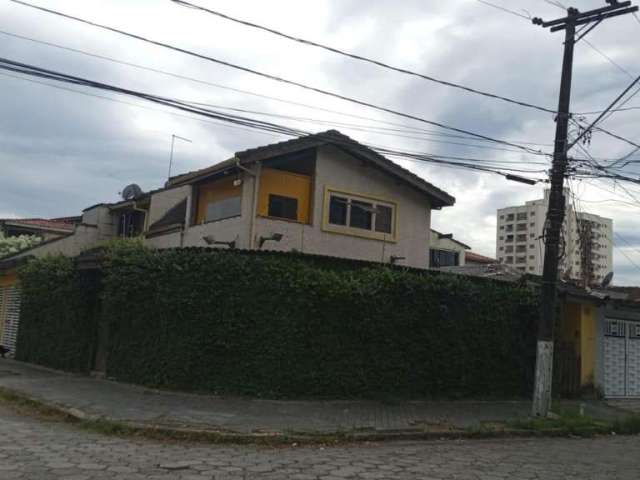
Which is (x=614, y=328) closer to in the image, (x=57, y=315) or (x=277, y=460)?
(x=277, y=460)

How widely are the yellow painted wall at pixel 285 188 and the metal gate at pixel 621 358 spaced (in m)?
9.37

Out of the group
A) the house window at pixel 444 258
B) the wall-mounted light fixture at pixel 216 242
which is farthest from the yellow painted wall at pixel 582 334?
the house window at pixel 444 258

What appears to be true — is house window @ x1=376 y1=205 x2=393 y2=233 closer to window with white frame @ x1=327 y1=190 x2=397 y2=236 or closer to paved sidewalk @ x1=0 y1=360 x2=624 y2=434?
window with white frame @ x1=327 y1=190 x2=397 y2=236

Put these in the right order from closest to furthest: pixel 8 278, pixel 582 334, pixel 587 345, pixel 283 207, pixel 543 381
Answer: pixel 543 381 < pixel 582 334 < pixel 587 345 < pixel 283 207 < pixel 8 278

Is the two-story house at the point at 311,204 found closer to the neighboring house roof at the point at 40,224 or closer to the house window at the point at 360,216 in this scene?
the house window at the point at 360,216

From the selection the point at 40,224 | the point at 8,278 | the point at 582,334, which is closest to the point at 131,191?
the point at 8,278

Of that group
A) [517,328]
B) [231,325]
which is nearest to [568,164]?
[517,328]

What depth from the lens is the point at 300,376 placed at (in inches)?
491

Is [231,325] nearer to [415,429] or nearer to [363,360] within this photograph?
[363,360]

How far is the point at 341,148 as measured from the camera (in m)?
18.6

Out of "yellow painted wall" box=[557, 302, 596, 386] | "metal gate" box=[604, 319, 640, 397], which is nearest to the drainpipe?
"yellow painted wall" box=[557, 302, 596, 386]

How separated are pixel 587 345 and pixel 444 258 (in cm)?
1267

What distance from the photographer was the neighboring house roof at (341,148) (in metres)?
16.8

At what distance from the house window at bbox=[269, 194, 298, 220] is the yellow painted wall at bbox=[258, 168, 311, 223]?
104 millimetres
